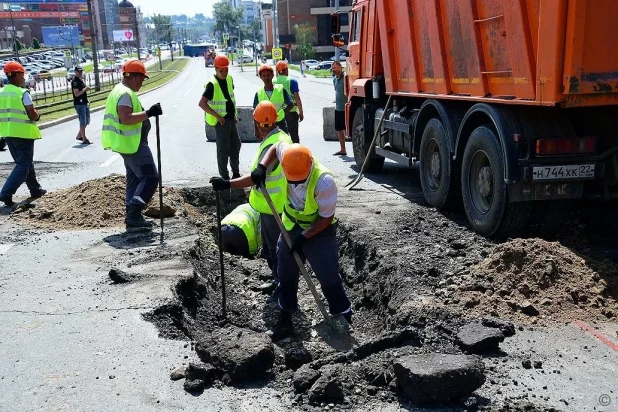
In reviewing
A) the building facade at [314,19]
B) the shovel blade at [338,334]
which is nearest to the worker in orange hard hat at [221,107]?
the shovel blade at [338,334]

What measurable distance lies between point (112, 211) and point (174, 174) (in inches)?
124

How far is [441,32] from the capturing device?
26.7ft

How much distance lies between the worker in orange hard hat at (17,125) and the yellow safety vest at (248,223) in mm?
3580

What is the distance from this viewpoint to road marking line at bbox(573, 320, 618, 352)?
4.50 metres

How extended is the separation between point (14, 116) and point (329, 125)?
8.06 m

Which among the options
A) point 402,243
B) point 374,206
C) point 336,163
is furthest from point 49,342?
point 336,163

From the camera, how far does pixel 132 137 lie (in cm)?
785

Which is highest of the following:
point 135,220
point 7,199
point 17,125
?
point 17,125

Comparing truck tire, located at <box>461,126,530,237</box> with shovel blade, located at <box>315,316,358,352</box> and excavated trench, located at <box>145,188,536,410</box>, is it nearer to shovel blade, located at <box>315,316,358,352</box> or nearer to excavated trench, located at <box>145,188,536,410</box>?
excavated trench, located at <box>145,188,536,410</box>

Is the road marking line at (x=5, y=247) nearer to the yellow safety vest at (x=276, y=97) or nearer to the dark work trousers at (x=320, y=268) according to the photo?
the dark work trousers at (x=320, y=268)

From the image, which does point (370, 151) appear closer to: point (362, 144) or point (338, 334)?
point (362, 144)

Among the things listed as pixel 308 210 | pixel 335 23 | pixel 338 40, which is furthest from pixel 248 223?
pixel 335 23

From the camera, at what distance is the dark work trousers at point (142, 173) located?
8.00 m

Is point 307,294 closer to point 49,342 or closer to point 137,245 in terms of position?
point 137,245
